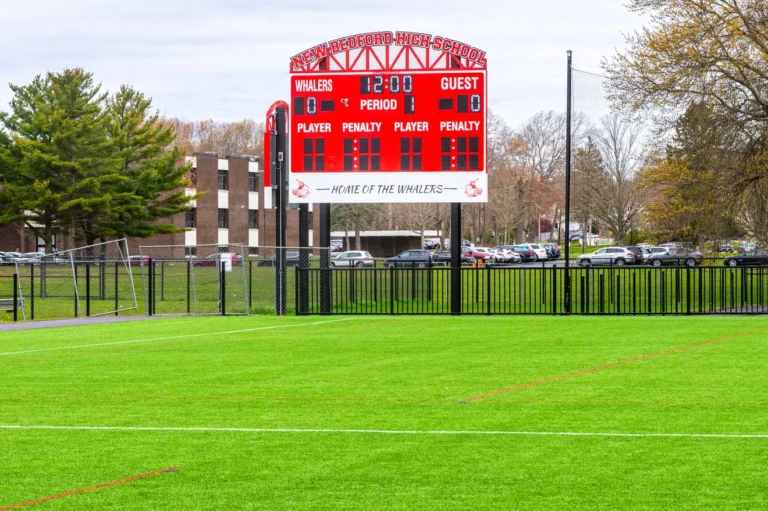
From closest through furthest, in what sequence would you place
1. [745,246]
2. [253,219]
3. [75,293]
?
[75,293], [745,246], [253,219]

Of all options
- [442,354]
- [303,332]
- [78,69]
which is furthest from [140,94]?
[442,354]

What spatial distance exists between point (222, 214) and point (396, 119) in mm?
60214

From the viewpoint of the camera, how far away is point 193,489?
272 inches

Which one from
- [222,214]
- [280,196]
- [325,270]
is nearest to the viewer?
[325,270]

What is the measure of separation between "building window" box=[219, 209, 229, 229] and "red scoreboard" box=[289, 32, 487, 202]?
58.9 m

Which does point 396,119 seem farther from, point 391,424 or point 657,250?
point 657,250

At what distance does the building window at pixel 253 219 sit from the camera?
290ft

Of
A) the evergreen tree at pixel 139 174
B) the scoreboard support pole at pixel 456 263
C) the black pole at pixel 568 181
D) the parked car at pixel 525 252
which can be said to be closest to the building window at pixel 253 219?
the evergreen tree at pixel 139 174

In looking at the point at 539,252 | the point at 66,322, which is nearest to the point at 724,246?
the point at 66,322

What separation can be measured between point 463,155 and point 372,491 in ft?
68.5

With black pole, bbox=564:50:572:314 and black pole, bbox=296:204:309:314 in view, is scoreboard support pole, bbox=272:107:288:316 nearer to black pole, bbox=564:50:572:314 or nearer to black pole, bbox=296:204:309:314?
black pole, bbox=296:204:309:314

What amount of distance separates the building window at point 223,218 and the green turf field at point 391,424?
68.3 metres

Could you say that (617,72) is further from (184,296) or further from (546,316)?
(184,296)

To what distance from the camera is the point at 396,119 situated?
27.0m
